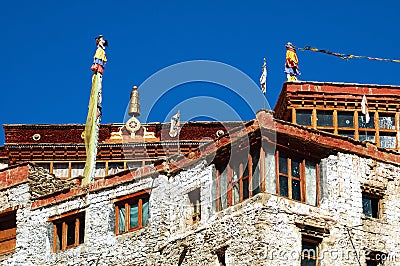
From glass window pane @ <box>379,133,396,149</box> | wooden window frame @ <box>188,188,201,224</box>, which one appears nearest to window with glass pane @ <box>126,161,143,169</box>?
glass window pane @ <box>379,133,396,149</box>

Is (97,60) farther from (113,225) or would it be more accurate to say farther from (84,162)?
(113,225)

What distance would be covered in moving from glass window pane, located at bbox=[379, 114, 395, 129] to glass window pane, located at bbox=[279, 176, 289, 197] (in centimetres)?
1203

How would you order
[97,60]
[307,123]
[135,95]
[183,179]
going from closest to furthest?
[183,179]
[307,123]
[97,60]
[135,95]

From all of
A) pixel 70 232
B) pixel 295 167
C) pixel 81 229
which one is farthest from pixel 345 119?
pixel 70 232

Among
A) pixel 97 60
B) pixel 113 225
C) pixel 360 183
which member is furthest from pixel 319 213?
pixel 97 60

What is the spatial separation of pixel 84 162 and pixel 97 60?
5.71 metres

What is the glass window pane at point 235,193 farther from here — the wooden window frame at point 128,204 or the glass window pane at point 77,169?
the glass window pane at point 77,169

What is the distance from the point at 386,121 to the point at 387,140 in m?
1.21

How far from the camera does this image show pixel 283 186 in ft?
128

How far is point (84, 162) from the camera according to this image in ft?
193

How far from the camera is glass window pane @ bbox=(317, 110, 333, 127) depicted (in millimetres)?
49469

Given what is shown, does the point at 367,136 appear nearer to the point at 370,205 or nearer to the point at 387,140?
the point at 387,140

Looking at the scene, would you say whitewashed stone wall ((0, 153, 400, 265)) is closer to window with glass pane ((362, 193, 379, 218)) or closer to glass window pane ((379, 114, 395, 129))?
window with glass pane ((362, 193, 379, 218))

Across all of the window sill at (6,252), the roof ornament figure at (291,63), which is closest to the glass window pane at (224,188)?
Result: the window sill at (6,252)
